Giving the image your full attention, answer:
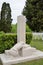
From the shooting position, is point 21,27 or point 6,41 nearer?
point 21,27

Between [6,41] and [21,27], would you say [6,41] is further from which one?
[21,27]

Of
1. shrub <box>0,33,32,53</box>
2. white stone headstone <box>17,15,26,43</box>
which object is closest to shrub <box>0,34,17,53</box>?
shrub <box>0,33,32,53</box>

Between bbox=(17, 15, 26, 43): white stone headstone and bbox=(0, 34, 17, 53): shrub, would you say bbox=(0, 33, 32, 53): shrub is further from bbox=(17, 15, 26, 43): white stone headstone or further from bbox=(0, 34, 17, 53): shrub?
bbox=(17, 15, 26, 43): white stone headstone

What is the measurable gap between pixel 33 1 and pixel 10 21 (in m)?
4.42

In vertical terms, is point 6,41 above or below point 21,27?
below

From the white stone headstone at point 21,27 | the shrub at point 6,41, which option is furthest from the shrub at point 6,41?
the white stone headstone at point 21,27

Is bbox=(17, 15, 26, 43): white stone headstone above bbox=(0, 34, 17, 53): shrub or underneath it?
above

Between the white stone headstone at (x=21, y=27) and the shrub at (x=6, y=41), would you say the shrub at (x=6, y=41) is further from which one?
the white stone headstone at (x=21, y=27)

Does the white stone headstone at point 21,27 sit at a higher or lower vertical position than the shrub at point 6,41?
higher

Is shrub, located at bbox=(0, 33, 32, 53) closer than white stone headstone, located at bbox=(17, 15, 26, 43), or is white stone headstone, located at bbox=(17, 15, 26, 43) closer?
white stone headstone, located at bbox=(17, 15, 26, 43)

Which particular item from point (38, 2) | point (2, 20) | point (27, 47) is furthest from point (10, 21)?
point (27, 47)

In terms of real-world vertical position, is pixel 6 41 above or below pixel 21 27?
below

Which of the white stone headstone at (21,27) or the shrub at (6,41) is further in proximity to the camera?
the shrub at (6,41)

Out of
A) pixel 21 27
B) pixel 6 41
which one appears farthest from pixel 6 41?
pixel 21 27
